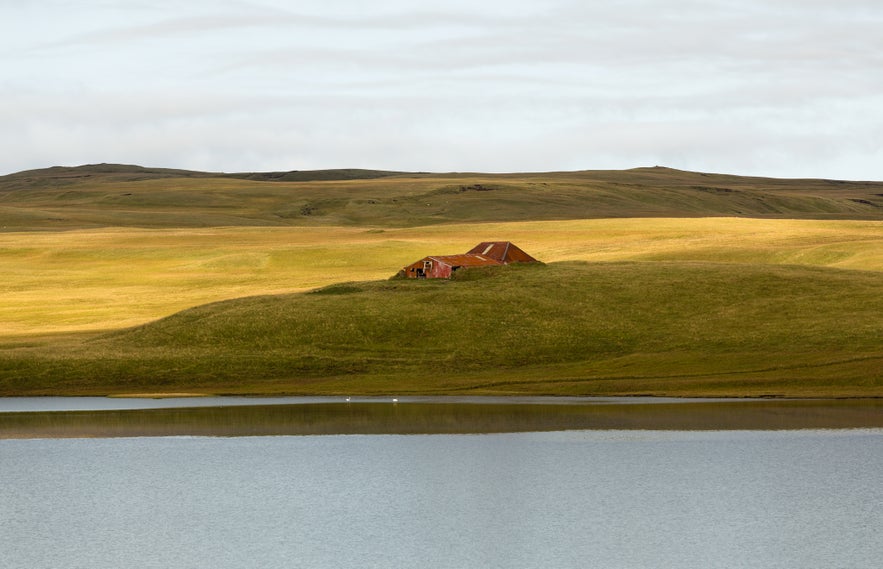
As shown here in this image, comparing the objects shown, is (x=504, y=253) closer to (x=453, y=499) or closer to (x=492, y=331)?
(x=492, y=331)

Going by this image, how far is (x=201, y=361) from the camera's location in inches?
2995

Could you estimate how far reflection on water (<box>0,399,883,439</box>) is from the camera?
5631 cm

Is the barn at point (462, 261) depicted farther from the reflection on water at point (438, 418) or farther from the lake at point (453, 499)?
the lake at point (453, 499)

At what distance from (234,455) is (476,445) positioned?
377 inches

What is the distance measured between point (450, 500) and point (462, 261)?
61.4 m

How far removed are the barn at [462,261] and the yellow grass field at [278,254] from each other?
13.4 meters

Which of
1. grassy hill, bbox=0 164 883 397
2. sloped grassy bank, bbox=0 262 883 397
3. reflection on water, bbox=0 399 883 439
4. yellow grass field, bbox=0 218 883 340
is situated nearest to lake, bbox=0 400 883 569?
reflection on water, bbox=0 399 883 439

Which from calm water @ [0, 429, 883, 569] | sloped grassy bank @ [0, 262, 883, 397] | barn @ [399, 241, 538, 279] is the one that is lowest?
calm water @ [0, 429, 883, 569]

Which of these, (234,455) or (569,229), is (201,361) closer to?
(234,455)

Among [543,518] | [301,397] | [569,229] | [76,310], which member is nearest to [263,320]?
[301,397]

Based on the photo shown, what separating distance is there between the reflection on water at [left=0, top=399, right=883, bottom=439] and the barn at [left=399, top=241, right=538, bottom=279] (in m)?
35.4

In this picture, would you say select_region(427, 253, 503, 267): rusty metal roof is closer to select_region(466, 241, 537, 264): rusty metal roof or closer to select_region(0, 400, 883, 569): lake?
select_region(466, 241, 537, 264): rusty metal roof

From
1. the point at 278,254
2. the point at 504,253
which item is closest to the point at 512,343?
the point at 504,253

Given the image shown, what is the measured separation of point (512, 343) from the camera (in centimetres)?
7906
